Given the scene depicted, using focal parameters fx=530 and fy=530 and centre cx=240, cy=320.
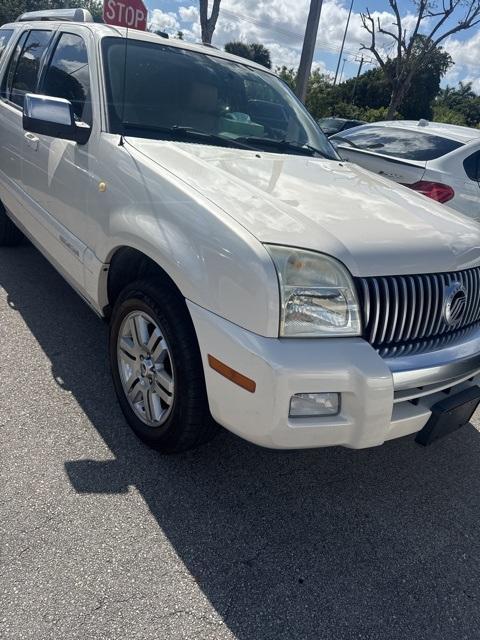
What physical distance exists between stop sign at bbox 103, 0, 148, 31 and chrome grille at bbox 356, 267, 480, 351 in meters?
3.39

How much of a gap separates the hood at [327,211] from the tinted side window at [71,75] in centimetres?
66

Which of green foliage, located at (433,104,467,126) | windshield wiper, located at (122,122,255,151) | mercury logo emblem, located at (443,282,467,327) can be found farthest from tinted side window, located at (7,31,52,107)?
green foliage, located at (433,104,467,126)

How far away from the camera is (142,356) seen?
2.52 m

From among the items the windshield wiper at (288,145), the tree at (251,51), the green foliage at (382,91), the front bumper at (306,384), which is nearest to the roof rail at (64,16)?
the windshield wiper at (288,145)

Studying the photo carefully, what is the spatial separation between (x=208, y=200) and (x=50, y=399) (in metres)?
1.49

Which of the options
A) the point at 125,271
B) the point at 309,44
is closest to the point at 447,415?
the point at 125,271

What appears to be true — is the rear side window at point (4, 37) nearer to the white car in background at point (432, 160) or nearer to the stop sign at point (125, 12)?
the stop sign at point (125, 12)

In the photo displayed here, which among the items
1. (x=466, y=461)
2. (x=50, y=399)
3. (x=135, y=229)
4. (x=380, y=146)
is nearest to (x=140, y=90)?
(x=135, y=229)

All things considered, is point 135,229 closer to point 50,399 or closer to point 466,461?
point 50,399

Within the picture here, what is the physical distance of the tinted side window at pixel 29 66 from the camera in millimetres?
3784

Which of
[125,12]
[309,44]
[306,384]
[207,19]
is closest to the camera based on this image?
[306,384]

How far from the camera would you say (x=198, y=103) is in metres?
3.09

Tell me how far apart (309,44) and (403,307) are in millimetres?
8915

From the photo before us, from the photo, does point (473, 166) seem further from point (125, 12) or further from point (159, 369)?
point (159, 369)
